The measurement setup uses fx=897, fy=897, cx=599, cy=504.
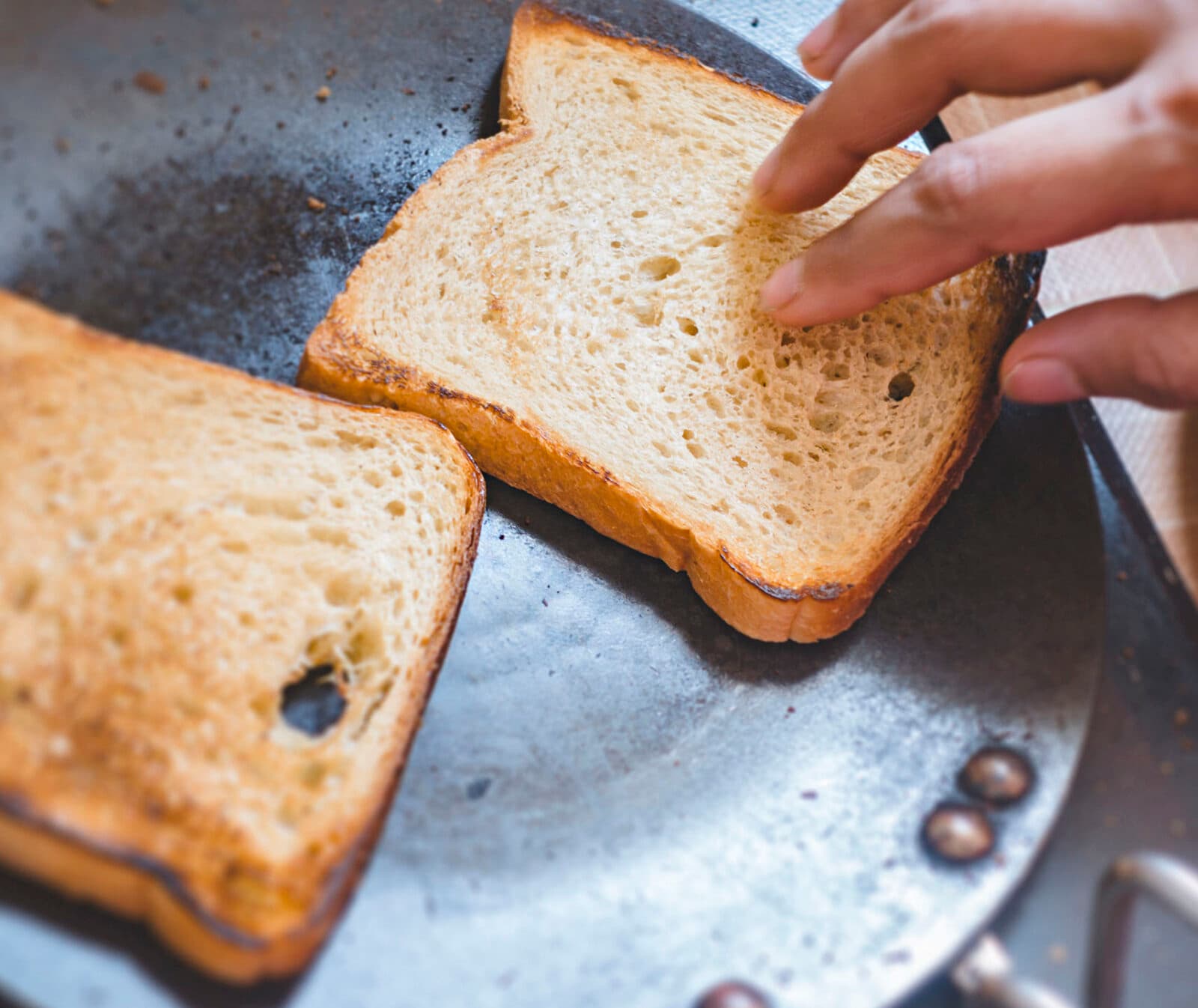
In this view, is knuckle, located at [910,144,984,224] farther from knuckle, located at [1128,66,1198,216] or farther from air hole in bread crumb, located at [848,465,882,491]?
air hole in bread crumb, located at [848,465,882,491]

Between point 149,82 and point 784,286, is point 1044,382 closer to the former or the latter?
point 784,286

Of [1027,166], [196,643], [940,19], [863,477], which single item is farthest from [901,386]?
[196,643]

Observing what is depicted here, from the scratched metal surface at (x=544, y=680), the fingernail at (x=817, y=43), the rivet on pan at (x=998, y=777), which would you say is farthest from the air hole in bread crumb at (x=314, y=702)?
the fingernail at (x=817, y=43)

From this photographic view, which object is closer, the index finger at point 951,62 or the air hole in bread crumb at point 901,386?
the index finger at point 951,62

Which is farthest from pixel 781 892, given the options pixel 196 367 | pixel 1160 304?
pixel 196 367

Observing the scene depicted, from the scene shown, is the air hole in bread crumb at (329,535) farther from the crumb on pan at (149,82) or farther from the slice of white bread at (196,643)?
the crumb on pan at (149,82)

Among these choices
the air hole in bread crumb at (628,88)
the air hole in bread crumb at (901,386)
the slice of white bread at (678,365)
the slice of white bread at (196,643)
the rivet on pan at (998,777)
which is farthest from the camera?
the air hole in bread crumb at (628,88)

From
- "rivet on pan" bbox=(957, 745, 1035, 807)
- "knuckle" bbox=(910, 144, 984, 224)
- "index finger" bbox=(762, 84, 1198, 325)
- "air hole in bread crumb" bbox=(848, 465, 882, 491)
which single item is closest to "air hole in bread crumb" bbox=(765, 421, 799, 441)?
"air hole in bread crumb" bbox=(848, 465, 882, 491)
